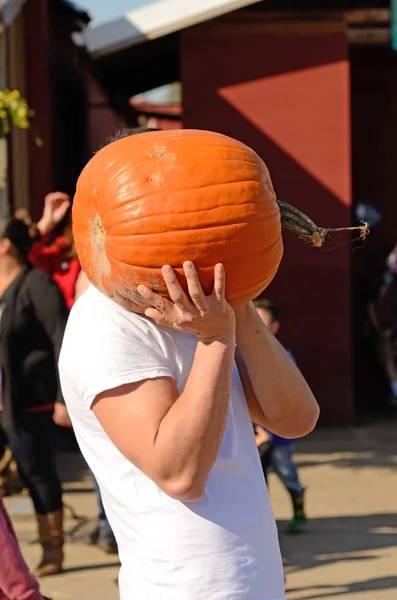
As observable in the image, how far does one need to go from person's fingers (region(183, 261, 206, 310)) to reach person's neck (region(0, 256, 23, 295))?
3.66 m

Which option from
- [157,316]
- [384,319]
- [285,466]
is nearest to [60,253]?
[285,466]

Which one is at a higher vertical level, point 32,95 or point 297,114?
point 32,95

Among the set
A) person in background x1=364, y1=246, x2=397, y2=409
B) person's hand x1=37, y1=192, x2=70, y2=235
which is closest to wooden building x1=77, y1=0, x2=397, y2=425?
person in background x1=364, y1=246, x2=397, y2=409

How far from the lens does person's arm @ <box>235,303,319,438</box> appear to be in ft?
7.15

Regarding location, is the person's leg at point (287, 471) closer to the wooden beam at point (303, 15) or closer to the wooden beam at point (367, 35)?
the wooden beam at point (303, 15)

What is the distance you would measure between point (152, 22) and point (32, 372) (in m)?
4.77

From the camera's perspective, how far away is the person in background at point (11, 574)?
3756 millimetres

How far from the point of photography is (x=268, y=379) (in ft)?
7.14

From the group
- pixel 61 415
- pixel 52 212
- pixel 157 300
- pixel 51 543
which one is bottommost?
pixel 51 543

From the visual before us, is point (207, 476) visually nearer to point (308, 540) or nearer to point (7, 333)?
point (7, 333)

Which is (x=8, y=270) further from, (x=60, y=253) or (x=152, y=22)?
(x=152, y=22)

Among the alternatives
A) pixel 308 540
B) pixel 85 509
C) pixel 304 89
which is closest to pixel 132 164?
pixel 308 540

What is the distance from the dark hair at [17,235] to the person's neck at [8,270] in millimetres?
45

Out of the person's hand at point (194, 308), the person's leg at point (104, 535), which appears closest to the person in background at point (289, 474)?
the person's leg at point (104, 535)
